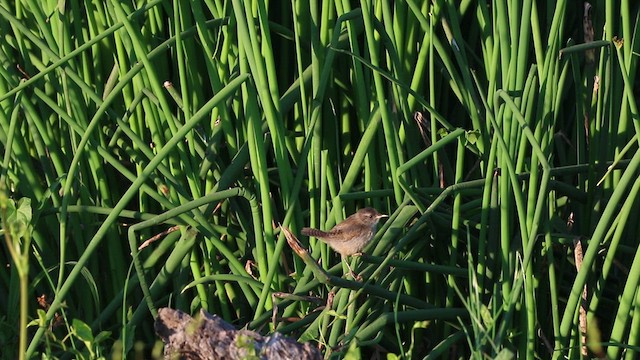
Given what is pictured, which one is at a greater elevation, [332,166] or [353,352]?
[332,166]

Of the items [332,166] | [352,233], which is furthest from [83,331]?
[332,166]

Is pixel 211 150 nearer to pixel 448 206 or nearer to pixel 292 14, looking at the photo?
pixel 292 14

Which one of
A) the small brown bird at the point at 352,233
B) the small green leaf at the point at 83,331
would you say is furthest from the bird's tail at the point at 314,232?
the small green leaf at the point at 83,331

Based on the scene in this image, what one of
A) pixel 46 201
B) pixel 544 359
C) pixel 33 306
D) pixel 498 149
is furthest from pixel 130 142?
pixel 544 359

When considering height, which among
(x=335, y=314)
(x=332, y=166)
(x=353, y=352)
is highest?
(x=332, y=166)

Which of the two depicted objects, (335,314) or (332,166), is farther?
(332,166)

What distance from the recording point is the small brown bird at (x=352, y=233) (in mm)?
2766

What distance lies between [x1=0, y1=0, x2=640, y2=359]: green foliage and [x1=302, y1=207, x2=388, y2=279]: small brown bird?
0.05 meters

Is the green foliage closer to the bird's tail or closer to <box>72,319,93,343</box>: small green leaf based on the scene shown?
the bird's tail

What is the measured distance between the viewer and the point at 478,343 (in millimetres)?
2230

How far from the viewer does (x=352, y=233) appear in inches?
109

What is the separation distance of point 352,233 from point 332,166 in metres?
0.44

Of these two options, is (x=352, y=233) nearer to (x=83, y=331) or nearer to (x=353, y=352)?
(x=353, y=352)

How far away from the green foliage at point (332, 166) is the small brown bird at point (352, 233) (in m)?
0.05
